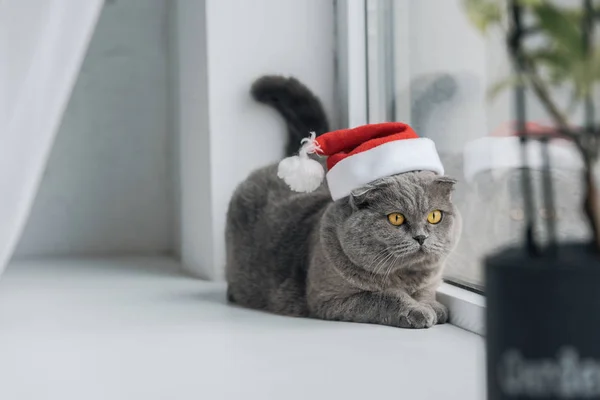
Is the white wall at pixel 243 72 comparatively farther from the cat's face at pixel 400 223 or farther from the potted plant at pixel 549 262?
the potted plant at pixel 549 262

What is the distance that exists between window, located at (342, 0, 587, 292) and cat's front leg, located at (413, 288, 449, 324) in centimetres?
7

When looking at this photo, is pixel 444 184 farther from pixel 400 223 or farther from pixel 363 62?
pixel 363 62

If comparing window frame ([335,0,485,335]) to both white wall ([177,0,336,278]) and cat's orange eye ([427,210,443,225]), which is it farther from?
cat's orange eye ([427,210,443,225])

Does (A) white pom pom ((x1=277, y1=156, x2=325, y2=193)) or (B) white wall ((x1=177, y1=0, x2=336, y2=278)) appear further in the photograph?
(B) white wall ((x1=177, y1=0, x2=336, y2=278))

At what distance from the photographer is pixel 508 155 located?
1.05m

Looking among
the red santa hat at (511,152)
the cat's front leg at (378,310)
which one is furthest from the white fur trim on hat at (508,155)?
the cat's front leg at (378,310)

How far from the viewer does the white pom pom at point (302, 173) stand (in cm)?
136

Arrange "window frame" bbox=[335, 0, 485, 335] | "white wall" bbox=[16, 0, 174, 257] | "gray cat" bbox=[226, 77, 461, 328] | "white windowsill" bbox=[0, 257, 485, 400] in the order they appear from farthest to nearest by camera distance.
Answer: "white wall" bbox=[16, 0, 174, 257], "window frame" bbox=[335, 0, 485, 335], "gray cat" bbox=[226, 77, 461, 328], "white windowsill" bbox=[0, 257, 485, 400]

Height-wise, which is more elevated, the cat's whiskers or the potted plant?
the potted plant

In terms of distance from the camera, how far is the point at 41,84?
1.41 metres

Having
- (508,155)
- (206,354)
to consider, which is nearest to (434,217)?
(508,155)

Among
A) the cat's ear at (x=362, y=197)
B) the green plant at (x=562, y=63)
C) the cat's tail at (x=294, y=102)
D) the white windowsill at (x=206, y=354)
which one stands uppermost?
the cat's tail at (x=294, y=102)

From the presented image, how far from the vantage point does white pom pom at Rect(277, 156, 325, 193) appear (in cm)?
136

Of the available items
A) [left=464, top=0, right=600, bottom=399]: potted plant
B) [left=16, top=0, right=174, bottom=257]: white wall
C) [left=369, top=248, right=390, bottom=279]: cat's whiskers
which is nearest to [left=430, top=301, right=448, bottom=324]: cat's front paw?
[left=369, top=248, right=390, bottom=279]: cat's whiskers
